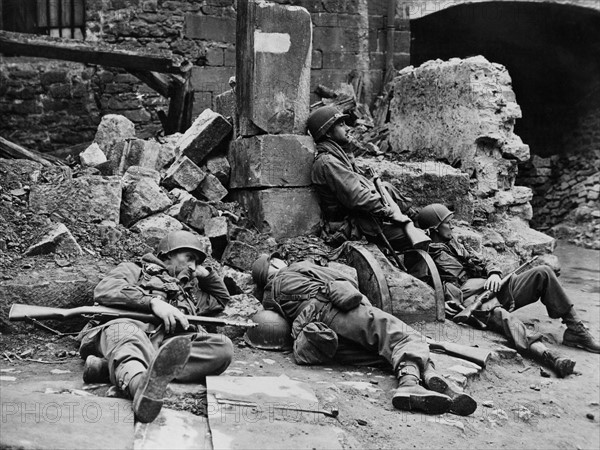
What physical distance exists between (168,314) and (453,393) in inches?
70.6

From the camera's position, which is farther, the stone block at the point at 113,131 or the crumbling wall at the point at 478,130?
the crumbling wall at the point at 478,130

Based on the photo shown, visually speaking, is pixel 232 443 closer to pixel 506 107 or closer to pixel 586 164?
pixel 506 107

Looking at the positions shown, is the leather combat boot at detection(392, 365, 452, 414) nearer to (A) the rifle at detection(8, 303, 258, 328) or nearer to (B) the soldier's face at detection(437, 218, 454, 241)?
(A) the rifle at detection(8, 303, 258, 328)

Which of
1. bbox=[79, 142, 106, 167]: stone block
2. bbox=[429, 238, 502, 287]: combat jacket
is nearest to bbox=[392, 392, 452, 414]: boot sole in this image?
bbox=[429, 238, 502, 287]: combat jacket

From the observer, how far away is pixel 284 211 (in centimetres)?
733

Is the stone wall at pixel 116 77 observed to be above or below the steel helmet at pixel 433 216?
above

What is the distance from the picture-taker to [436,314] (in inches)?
260

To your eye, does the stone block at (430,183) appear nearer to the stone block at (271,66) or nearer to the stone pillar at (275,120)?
the stone pillar at (275,120)

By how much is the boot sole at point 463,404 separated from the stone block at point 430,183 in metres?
3.89

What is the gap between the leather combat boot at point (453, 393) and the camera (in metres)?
4.63

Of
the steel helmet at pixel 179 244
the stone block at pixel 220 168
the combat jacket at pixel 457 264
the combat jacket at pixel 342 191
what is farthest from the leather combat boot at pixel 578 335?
the stone block at pixel 220 168

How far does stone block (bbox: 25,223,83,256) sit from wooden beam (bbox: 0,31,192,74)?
4396mm

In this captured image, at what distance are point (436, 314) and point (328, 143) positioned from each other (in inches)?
76.7

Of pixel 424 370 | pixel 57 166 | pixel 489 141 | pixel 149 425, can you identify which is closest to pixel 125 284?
pixel 149 425
